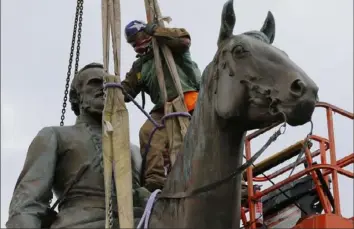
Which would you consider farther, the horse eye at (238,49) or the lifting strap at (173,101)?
the lifting strap at (173,101)

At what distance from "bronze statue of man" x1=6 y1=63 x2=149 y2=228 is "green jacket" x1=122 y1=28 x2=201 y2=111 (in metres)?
0.32

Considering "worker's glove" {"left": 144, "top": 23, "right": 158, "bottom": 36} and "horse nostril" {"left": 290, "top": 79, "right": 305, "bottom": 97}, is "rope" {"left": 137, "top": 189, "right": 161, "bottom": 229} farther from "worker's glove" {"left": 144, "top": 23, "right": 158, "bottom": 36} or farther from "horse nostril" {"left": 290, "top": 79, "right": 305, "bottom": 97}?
"worker's glove" {"left": 144, "top": 23, "right": 158, "bottom": 36}

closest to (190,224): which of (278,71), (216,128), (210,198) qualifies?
(210,198)

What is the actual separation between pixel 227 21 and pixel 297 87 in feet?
2.51

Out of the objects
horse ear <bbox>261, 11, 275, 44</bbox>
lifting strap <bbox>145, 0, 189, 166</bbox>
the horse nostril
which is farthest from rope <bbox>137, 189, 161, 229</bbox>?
horse ear <bbox>261, 11, 275, 44</bbox>

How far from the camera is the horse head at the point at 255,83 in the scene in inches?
257

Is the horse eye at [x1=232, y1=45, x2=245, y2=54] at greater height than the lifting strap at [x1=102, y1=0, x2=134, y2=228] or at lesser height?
greater

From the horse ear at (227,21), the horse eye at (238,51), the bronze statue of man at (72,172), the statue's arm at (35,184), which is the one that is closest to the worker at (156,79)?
the bronze statue of man at (72,172)

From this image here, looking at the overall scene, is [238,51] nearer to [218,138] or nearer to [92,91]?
[218,138]

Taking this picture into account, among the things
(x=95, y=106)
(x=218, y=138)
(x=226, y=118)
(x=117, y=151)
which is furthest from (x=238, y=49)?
(x=95, y=106)

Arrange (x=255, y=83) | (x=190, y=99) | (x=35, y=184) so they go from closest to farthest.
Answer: (x=255, y=83) < (x=35, y=184) < (x=190, y=99)

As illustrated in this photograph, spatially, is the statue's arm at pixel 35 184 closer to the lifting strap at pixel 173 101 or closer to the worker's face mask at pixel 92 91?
the worker's face mask at pixel 92 91

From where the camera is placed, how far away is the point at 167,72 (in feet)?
27.2

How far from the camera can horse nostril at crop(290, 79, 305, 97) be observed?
6500 mm
